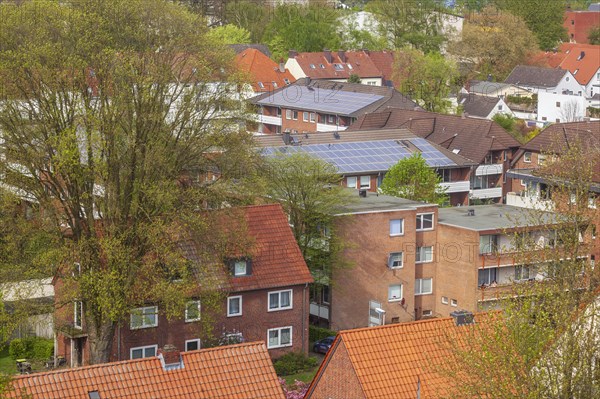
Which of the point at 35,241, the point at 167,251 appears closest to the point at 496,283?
the point at 167,251

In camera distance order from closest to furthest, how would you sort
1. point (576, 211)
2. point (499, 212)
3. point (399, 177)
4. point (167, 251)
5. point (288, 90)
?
point (576, 211) → point (167, 251) → point (499, 212) → point (399, 177) → point (288, 90)

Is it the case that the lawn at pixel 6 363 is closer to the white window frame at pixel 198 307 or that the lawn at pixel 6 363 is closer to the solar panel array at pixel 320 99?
the white window frame at pixel 198 307

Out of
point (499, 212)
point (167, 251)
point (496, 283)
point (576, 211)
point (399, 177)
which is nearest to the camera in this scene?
point (576, 211)

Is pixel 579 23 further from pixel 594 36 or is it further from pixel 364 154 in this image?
pixel 364 154

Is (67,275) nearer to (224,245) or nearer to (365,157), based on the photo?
(224,245)

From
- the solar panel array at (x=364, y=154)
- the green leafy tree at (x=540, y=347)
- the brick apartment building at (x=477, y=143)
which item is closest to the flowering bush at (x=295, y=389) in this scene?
the green leafy tree at (x=540, y=347)

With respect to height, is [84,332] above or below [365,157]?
below
